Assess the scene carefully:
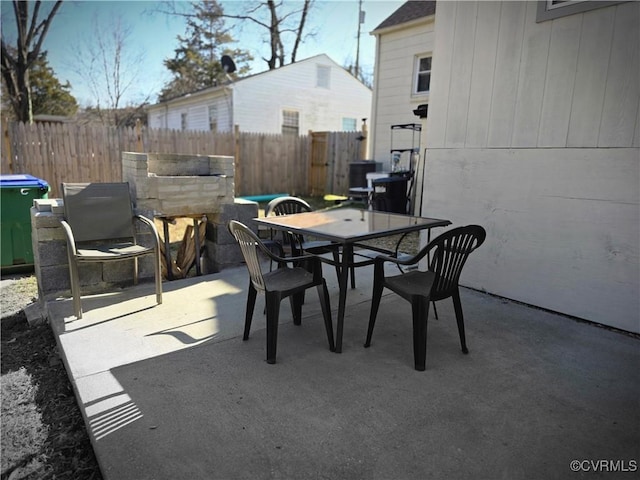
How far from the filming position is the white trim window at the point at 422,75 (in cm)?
893

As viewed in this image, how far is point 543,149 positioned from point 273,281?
8.21 feet

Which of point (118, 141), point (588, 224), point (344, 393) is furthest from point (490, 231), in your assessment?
point (118, 141)

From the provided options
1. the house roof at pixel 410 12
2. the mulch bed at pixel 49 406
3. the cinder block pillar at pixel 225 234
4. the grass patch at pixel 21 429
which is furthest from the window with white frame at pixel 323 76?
the grass patch at pixel 21 429

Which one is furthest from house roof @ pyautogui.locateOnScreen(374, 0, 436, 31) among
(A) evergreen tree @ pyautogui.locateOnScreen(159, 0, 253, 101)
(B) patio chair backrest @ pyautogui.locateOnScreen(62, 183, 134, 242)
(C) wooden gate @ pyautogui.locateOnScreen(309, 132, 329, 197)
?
(A) evergreen tree @ pyautogui.locateOnScreen(159, 0, 253, 101)

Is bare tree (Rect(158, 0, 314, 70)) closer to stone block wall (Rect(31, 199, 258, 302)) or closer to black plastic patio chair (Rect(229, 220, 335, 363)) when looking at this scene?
stone block wall (Rect(31, 199, 258, 302))

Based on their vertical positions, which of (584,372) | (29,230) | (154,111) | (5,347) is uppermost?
(154,111)

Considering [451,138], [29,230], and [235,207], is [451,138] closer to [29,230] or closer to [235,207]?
[235,207]

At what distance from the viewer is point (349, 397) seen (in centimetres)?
212

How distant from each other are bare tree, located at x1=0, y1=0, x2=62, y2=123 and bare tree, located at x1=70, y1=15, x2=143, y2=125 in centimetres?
284

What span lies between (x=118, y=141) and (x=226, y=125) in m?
6.08

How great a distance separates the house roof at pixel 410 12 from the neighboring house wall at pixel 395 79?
7.0 inches

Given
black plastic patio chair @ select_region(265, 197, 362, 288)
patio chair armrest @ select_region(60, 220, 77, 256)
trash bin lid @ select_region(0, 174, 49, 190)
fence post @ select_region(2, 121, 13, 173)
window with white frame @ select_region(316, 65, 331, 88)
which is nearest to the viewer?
patio chair armrest @ select_region(60, 220, 77, 256)

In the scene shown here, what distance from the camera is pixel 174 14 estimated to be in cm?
1662

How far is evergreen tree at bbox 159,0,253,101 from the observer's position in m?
19.4
